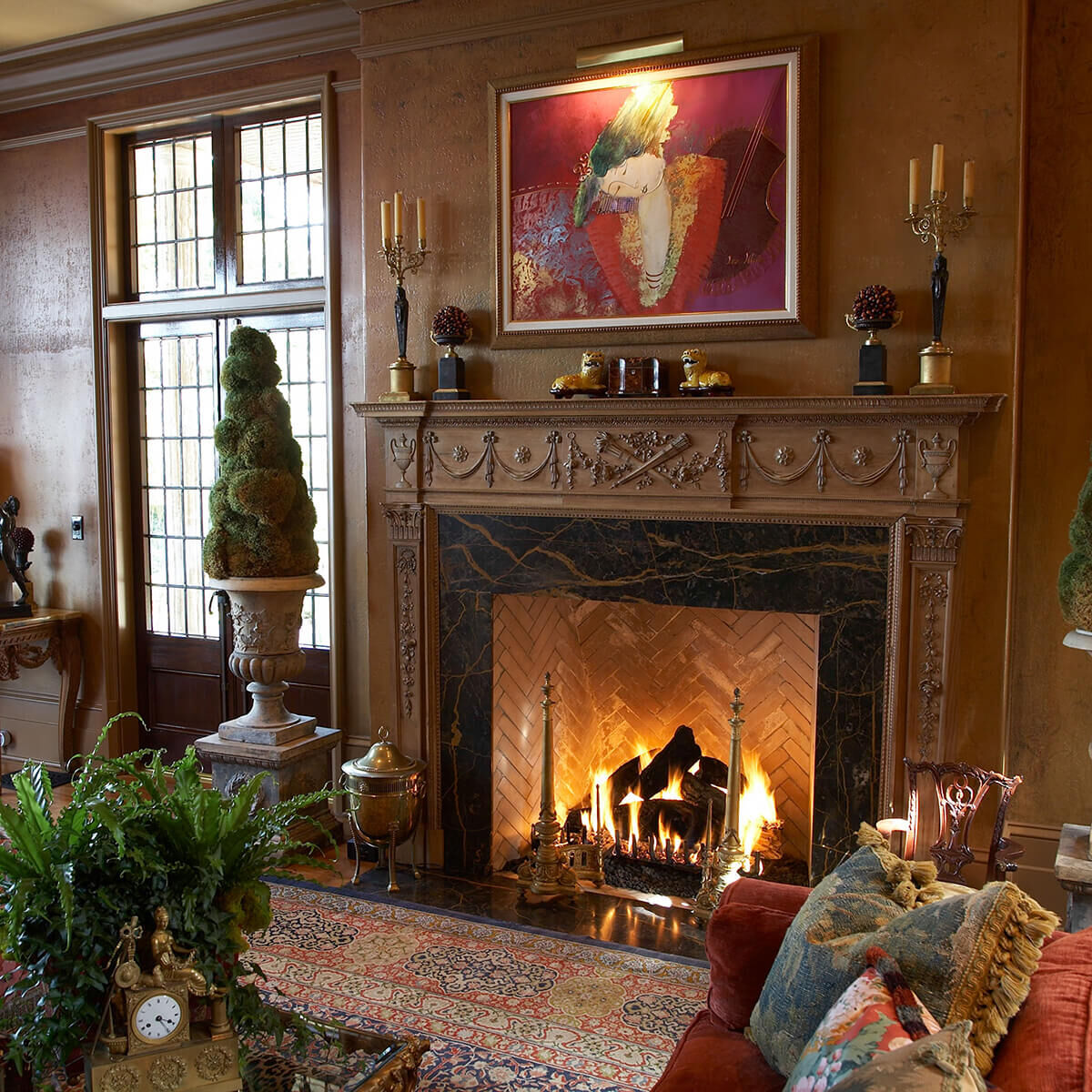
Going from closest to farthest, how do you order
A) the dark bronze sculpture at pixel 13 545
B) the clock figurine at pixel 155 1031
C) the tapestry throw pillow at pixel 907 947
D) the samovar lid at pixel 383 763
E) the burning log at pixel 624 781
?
the tapestry throw pillow at pixel 907 947
the clock figurine at pixel 155 1031
the samovar lid at pixel 383 763
the burning log at pixel 624 781
the dark bronze sculpture at pixel 13 545

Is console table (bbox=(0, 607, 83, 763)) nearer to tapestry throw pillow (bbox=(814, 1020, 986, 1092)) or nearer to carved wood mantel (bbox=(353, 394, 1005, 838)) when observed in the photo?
carved wood mantel (bbox=(353, 394, 1005, 838))

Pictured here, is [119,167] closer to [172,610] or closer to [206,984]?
[172,610]

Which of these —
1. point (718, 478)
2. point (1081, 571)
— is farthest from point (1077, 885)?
point (718, 478)

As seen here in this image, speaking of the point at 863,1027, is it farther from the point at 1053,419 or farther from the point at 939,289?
the point at 1053,419

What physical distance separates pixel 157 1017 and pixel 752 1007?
→ 112cm

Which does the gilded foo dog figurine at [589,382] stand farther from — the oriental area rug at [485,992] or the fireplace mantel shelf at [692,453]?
the oriental area rug at [485,992]

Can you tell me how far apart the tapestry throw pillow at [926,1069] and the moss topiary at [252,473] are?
324 cm

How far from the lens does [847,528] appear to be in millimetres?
3500

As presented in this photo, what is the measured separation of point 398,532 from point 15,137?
3207 mm

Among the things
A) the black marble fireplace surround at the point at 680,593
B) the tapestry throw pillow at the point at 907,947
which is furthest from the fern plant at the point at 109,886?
the black marble fireplace surround at the point at 680,593

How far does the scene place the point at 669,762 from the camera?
427 centimetres

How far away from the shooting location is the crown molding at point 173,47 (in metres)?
4.50

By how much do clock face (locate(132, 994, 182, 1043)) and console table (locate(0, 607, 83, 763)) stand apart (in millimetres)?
3718

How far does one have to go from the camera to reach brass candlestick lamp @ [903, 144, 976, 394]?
10.6 feet
